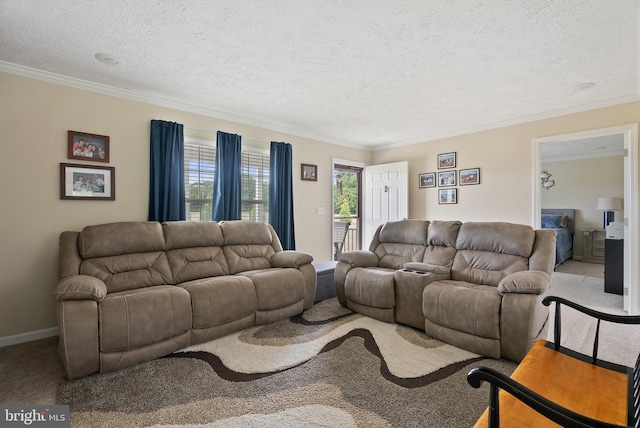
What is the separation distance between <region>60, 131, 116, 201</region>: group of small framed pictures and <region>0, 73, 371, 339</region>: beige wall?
6cm

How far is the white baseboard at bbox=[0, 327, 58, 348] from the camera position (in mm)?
2803

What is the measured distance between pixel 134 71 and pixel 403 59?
2.52 metres

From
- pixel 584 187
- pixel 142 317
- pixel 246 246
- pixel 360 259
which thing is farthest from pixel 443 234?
pixel 584 187

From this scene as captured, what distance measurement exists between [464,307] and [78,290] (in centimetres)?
291

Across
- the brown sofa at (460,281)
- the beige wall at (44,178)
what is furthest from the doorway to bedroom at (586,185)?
the beige wall at (44,178)

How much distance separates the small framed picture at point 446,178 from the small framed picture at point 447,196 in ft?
0.34

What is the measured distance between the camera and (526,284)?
234 centimetres

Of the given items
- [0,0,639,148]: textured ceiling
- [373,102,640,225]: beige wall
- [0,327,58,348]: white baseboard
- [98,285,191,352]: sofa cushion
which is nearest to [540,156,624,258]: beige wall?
[373,102,640,225]: beige wall

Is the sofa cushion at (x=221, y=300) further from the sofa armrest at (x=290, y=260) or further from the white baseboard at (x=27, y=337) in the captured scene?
the white baseboard at (x=27, y=337)

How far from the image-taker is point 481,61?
2.73 m

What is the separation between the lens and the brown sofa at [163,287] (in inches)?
85.1

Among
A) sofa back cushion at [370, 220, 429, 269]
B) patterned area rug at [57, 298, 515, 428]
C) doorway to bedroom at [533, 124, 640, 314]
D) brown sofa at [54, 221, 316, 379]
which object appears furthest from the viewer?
doorway to bedroom at [533, 124, 640, 314]

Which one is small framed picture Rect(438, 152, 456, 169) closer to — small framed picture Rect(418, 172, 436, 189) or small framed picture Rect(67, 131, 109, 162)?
small framed picture Rect(418, 172, 436, 189)

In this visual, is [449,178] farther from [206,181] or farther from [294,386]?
[294,386]
